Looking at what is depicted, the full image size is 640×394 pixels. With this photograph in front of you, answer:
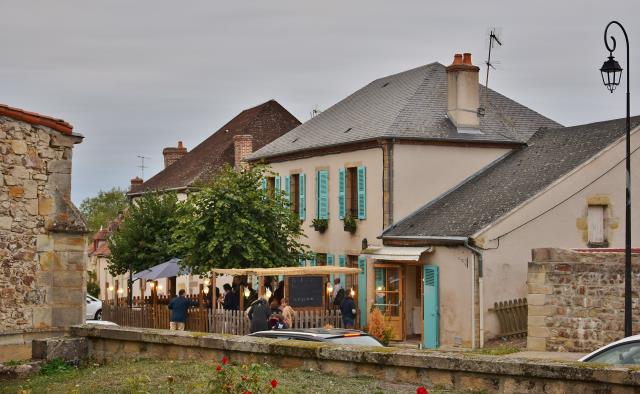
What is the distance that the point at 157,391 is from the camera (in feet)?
34.8

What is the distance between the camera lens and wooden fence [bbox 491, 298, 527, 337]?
26797mm

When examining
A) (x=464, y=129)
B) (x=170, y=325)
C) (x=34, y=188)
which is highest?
(x=464, y=129)

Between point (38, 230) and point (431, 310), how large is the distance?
14944 millimetres

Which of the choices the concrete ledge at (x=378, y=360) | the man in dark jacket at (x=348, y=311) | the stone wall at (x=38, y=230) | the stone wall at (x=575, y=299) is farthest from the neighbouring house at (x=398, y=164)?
the concrete ledge at (x=378, y=360)

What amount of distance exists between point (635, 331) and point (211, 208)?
13.2m

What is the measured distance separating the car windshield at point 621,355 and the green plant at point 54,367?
262 inches

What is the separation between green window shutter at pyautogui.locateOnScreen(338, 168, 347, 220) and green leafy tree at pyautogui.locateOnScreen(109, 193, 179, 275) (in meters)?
6.29

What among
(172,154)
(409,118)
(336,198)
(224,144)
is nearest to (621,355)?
(409,118)

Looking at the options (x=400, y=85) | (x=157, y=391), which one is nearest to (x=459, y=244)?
(x=400, y=85)

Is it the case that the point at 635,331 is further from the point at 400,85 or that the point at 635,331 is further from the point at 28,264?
the point at 400,85

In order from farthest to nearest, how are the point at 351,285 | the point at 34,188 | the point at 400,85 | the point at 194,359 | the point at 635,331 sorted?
the point at 400,85
the point at 351,285
the point at 635,331
the point at 34,188
the point at 194,359

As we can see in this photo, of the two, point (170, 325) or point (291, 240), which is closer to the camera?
point (170, 325)

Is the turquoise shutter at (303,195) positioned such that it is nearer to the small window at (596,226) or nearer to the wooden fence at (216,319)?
the wooden fence at (216,319)

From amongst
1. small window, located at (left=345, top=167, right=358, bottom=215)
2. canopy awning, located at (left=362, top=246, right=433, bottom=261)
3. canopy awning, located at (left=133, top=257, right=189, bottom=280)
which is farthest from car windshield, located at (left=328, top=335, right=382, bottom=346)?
small window, located at (left=345, top=167, right=358, bottom=215)
